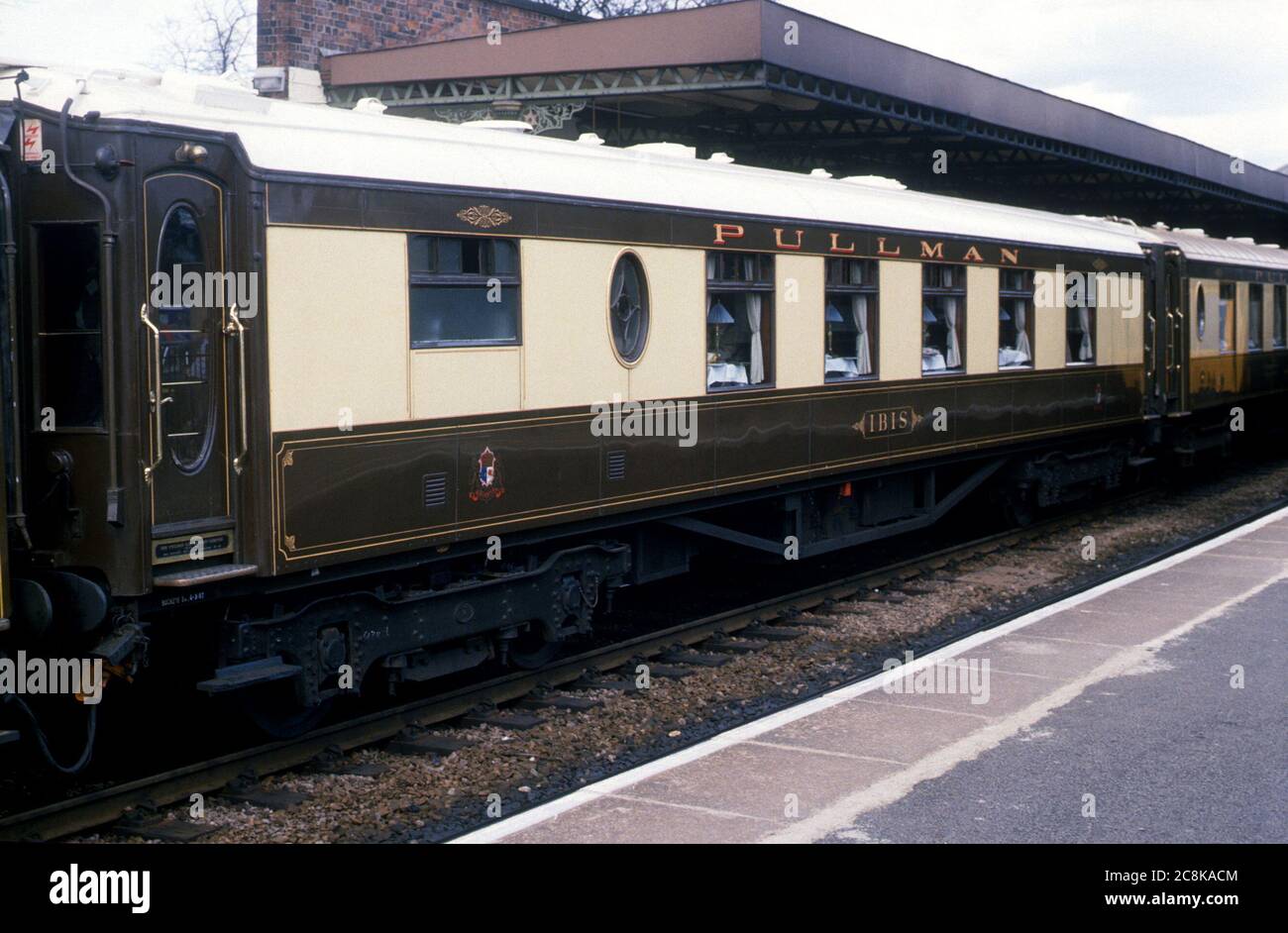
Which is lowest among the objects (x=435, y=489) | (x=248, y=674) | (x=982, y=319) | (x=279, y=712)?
(x=279, y=712)

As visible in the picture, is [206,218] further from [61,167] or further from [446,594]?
[446,594]

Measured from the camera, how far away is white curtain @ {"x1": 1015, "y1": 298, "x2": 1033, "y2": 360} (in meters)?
14.6

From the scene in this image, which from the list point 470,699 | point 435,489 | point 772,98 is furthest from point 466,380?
point 772,98

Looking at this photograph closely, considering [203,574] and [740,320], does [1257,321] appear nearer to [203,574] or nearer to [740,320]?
[740,320]

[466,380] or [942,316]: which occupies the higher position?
[942,316]

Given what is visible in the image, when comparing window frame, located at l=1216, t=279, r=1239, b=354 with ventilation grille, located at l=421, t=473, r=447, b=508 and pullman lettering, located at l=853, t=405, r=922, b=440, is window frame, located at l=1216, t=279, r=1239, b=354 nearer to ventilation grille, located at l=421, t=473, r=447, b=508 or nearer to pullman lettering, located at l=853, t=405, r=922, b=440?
pullman lettering, located at l=853, t=405, r=922, b=440

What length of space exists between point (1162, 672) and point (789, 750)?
278 centimetres

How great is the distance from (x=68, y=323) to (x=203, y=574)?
1.26m

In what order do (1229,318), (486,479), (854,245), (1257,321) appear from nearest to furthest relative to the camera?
1. (486,479)
2. (854,245)
3. (1229,318)
4. (1257,321)

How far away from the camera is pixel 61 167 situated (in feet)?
21.0

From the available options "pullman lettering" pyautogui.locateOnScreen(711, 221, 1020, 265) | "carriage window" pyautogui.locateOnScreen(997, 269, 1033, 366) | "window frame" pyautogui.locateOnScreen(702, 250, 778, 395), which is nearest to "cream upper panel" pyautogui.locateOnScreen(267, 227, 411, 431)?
"window frame" pyautogui.locateOnScreen(702, 250, 778, 395)

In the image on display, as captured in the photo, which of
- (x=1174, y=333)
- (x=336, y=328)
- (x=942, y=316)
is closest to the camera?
(x=336, y=328)

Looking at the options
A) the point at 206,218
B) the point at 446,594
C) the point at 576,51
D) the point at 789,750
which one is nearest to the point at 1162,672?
the point at 789,750

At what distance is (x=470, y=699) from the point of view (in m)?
8.31
